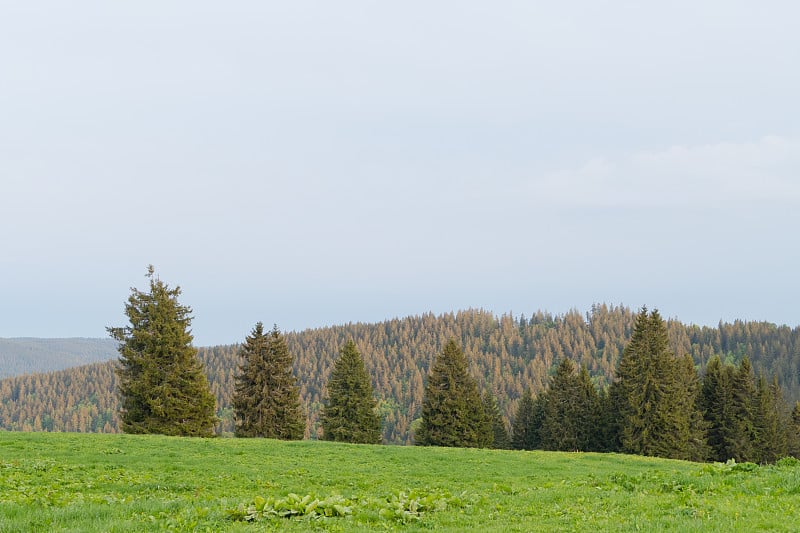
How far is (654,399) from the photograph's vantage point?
61.1 meters

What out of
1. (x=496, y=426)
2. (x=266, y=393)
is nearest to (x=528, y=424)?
(x=496, y=426)

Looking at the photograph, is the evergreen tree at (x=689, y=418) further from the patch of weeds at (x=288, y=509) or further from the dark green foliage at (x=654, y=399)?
the patch of weeds at (x=288, y=509)

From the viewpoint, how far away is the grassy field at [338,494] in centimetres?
1220

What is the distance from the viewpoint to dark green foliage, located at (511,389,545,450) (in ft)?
272

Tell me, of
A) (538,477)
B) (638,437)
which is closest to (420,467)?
(538,477)

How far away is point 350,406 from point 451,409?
11.7 metres

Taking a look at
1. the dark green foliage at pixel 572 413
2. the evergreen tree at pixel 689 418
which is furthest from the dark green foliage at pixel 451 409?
the evergreen tree at pixel 689 418

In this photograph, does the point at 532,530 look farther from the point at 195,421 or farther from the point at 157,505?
the point at 195,421

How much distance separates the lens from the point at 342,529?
11.9 meters

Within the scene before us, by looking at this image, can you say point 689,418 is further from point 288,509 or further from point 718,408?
point 288,509

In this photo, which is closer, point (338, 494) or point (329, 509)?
point (329, 509)

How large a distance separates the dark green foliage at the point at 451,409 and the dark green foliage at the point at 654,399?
53.3 feet

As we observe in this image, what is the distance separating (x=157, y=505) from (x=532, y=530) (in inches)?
352

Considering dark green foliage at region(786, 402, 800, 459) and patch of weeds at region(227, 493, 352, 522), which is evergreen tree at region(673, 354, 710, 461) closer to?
dark green foliage at region(786, 402, 800, 459)
